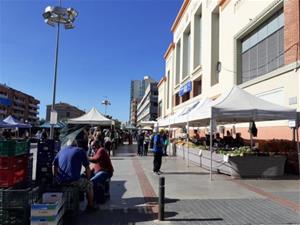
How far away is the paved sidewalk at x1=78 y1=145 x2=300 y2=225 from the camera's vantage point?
22.8 ft

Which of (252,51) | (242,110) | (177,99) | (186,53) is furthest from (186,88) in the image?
(242,110)

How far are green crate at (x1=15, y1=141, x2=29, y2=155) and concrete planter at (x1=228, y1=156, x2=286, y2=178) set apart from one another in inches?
305

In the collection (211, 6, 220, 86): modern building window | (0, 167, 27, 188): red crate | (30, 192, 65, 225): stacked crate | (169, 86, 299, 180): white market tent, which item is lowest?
(30, 192, 65, 225): stacked crate

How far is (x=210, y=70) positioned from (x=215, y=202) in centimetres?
2034

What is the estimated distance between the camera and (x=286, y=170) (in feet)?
45.2

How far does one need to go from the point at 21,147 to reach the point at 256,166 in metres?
8.79

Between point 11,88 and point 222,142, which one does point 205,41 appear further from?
point 11,88

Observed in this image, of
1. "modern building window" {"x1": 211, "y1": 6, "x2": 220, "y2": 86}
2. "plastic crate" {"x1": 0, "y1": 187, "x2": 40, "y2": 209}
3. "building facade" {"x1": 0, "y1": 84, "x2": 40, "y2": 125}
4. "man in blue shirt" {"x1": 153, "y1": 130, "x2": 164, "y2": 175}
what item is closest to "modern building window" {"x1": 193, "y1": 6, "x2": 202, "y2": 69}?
"modern building window" {"x1": 211, "y1": 6, "x2": 220, "y2": 86}

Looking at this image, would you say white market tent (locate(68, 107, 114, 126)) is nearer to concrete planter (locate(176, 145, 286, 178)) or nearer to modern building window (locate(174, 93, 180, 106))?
concrete planter (locate(176, 145, 286, 178))

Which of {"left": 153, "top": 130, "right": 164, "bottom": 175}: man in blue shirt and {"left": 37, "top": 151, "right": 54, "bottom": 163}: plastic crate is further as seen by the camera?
{"left": 153, "top": 130, "right": 164, "bottom": 175}: man in blue shirt

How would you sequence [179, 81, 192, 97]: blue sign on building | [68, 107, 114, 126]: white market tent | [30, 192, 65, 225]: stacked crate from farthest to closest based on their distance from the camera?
[179, 81, 192, 97]: blue sign on building < [68, 107, 114, 126]: white market tent < [30, 192, 65, 225]: stacked crate

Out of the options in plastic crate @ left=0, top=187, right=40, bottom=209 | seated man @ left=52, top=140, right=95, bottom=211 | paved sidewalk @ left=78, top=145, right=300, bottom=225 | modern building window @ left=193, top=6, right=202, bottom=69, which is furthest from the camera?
modern building window @ left=193, top=6, right=202, bottom=69

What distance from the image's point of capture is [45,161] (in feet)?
26.6

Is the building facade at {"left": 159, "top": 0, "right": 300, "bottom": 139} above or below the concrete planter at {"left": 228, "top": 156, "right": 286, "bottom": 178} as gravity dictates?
above
